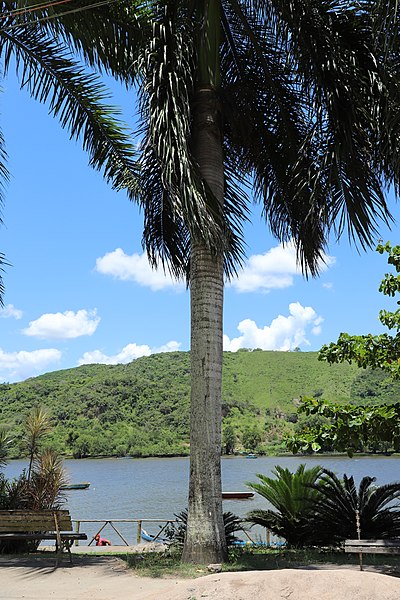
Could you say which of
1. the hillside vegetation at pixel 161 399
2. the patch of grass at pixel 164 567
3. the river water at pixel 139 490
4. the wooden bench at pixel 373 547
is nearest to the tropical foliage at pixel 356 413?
the wooden bench at pixel 373 547

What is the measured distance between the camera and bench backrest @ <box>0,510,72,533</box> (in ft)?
30.0

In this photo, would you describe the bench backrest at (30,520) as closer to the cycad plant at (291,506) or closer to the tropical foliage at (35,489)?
the tropical foliage at (35,489)

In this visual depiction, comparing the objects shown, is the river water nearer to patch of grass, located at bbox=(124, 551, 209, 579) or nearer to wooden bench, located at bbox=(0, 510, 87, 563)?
patch of grass, located at bbox=(124, 551, 209, 579)

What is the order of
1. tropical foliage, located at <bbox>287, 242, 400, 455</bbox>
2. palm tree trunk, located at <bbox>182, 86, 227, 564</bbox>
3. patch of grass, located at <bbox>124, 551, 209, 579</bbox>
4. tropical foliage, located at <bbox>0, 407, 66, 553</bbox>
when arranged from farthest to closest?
tropical foliage, located at <bbox>0, 407, 66, 553</bbox> → palm tree trunk, located at <bbox>182, 86, 227, 564</bbox> → patch of grass, located at <bbox>124, 551, 209, 579</bbox> → tropical foliage, located at <bbox>287, 242, 400, 455</bbox>

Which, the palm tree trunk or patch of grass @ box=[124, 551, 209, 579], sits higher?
the palm tree trunk

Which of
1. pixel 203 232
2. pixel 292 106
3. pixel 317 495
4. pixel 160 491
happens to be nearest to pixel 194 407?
pixel 203 232

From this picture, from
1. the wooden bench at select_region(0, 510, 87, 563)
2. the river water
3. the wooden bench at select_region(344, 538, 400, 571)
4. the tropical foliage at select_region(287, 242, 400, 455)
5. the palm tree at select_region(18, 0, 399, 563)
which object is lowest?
the river water

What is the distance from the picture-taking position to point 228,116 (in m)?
10.3

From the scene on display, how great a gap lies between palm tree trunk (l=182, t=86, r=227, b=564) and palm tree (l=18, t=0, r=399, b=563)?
15 millimetres

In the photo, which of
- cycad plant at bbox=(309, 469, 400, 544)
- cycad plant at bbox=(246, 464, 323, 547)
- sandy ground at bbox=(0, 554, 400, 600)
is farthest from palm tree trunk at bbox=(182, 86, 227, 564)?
cycad plant at bbox=(246, 464, 323, 547)

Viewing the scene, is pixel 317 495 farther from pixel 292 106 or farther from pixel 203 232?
pixel 292 106

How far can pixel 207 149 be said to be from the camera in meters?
9.71

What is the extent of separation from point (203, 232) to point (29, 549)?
22.7 feet

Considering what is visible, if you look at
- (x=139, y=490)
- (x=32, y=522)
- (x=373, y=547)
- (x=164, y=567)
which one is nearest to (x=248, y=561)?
(x=164, y=567)
